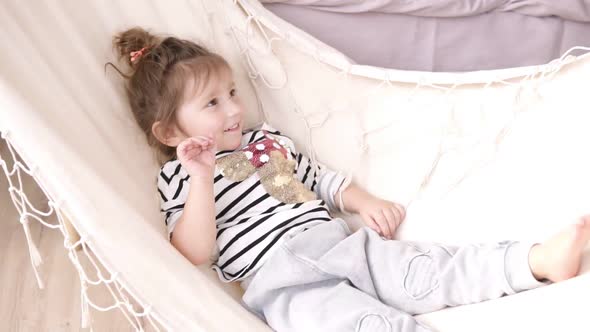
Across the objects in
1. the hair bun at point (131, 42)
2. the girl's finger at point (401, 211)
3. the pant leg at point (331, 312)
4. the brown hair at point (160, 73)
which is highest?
the hair bun at point (131, 42)

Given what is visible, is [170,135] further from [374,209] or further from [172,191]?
[374,209]

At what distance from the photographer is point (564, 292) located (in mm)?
852

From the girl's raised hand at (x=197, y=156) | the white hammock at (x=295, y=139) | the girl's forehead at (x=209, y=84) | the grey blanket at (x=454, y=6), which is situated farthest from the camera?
the grey blanket at (x=454, y=6)

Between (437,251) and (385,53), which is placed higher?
(385,53)

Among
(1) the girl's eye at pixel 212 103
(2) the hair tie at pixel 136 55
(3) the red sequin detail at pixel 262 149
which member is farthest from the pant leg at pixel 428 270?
(2) the hair tie at pixel 136 55

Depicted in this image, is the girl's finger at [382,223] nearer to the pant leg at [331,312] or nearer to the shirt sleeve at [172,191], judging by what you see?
the pant leg at [331,312]

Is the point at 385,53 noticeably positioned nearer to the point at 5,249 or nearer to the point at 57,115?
the point at 57,115

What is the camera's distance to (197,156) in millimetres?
1029

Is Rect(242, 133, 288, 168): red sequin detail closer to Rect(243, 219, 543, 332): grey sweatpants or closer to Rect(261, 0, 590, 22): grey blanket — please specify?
Rect(243, 219, 543, 332): grey sweatpants

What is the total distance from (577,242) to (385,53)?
0.64m

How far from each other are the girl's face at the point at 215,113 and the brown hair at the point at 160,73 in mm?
12

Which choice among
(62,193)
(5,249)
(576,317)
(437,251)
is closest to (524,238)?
(437,251)

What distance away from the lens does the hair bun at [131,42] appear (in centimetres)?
117

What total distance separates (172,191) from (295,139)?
0.91ft
